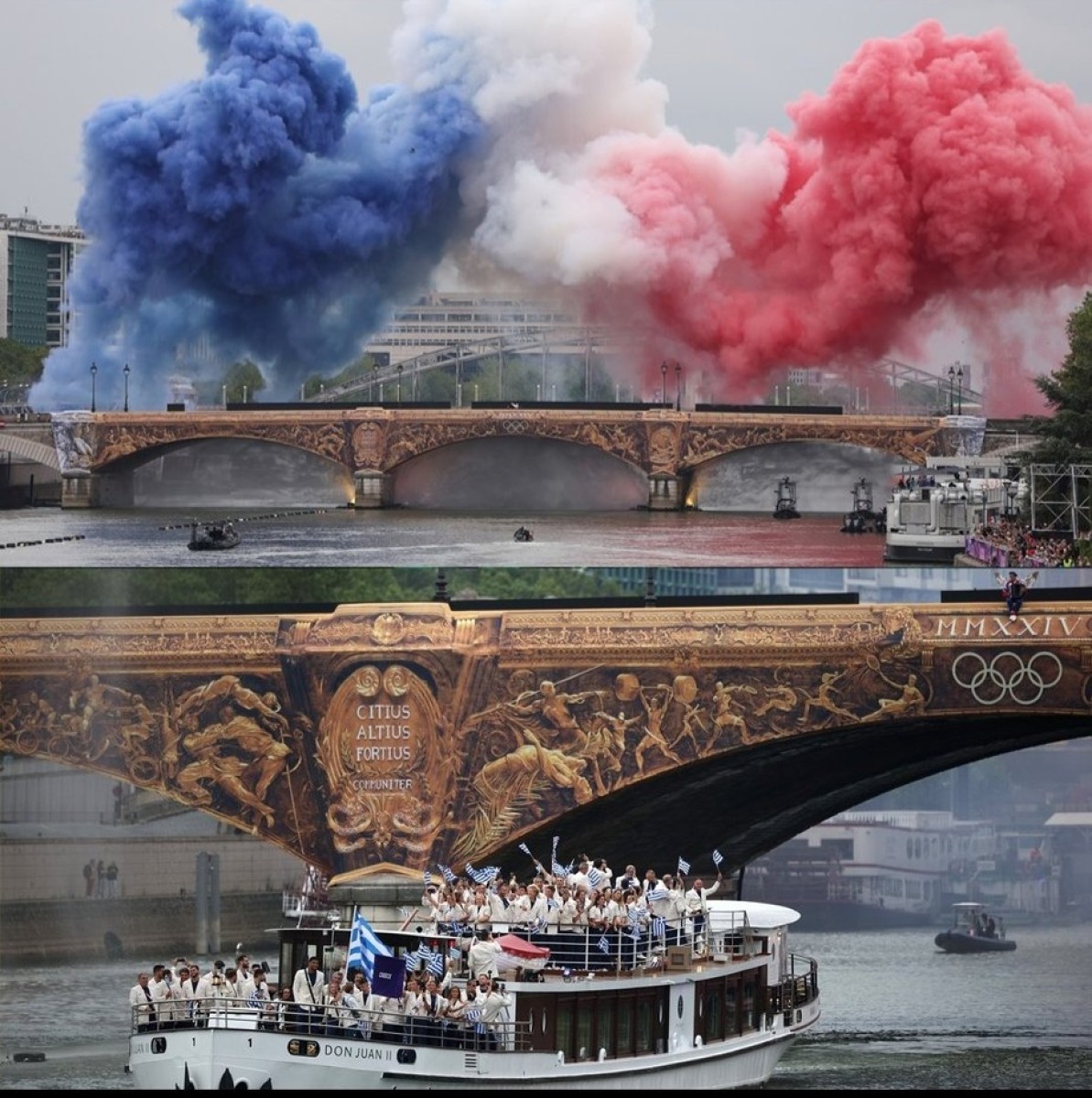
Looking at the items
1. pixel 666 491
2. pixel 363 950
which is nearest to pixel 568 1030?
pixel 363 950

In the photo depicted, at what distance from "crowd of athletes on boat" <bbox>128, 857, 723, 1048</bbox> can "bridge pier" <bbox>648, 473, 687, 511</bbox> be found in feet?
134

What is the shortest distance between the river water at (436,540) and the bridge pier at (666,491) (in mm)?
335

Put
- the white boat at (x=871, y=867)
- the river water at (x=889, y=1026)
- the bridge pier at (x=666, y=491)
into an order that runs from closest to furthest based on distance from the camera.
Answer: the river water at (x=889, y=1026), the bridge pier at (x=666, y=491), the white boat at (x=871, y=867)

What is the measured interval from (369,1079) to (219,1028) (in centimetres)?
220

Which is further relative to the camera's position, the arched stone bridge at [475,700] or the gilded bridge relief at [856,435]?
the gilded bridge relief at [856,435]

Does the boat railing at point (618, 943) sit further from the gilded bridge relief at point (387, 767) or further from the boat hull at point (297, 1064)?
the gilded bridge relief at point (387, 767)

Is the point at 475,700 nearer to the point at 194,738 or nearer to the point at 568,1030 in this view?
the point at 194,738

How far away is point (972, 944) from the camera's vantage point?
89875mm

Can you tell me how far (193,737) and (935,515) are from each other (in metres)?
21.4

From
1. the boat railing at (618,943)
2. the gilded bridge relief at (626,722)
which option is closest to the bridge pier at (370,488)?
the gilded bridge relief at (626,722)

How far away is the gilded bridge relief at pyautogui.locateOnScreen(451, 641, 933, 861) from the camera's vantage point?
61281 mm

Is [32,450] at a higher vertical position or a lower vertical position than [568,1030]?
higher

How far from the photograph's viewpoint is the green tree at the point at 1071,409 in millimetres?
84250

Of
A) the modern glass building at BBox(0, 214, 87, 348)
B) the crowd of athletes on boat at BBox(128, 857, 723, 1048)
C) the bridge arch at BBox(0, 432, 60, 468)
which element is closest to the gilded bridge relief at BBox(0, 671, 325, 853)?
the crowd of athletes on boat at BBox(128, 857, 723, 1048)
